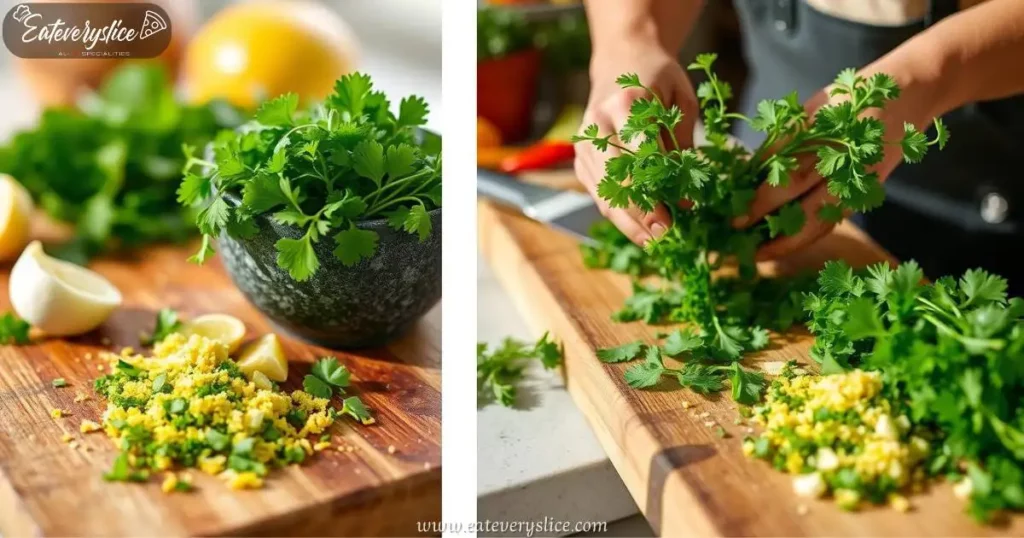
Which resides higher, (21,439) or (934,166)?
(934,166)

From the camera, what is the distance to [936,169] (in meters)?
1.54

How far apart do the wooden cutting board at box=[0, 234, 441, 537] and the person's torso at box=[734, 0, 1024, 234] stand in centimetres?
79

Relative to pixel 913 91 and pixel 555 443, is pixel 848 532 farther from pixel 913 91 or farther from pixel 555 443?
pixel 913 91

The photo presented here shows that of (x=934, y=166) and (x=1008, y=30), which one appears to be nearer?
(x=1008, y=30)

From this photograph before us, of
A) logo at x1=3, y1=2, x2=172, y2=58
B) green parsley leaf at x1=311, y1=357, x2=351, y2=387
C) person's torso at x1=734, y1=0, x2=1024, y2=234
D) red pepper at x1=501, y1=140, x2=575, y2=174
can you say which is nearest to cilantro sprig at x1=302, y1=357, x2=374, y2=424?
green parsley leaf at x1=311, y1=357, x2=351, y2=387

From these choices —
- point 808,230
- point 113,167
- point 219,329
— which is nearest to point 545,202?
point 808,230

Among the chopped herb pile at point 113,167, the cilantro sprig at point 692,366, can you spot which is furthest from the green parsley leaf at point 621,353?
the chopped herb pile at point 113,167

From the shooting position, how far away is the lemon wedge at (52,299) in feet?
3.87

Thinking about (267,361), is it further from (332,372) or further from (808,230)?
(808,230)

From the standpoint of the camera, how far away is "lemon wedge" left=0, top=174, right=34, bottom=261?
4.48 feet

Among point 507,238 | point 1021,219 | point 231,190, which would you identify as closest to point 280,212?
point 231,190

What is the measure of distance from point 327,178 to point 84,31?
39cm

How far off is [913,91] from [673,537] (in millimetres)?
656

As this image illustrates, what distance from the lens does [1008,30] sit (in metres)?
1.23
